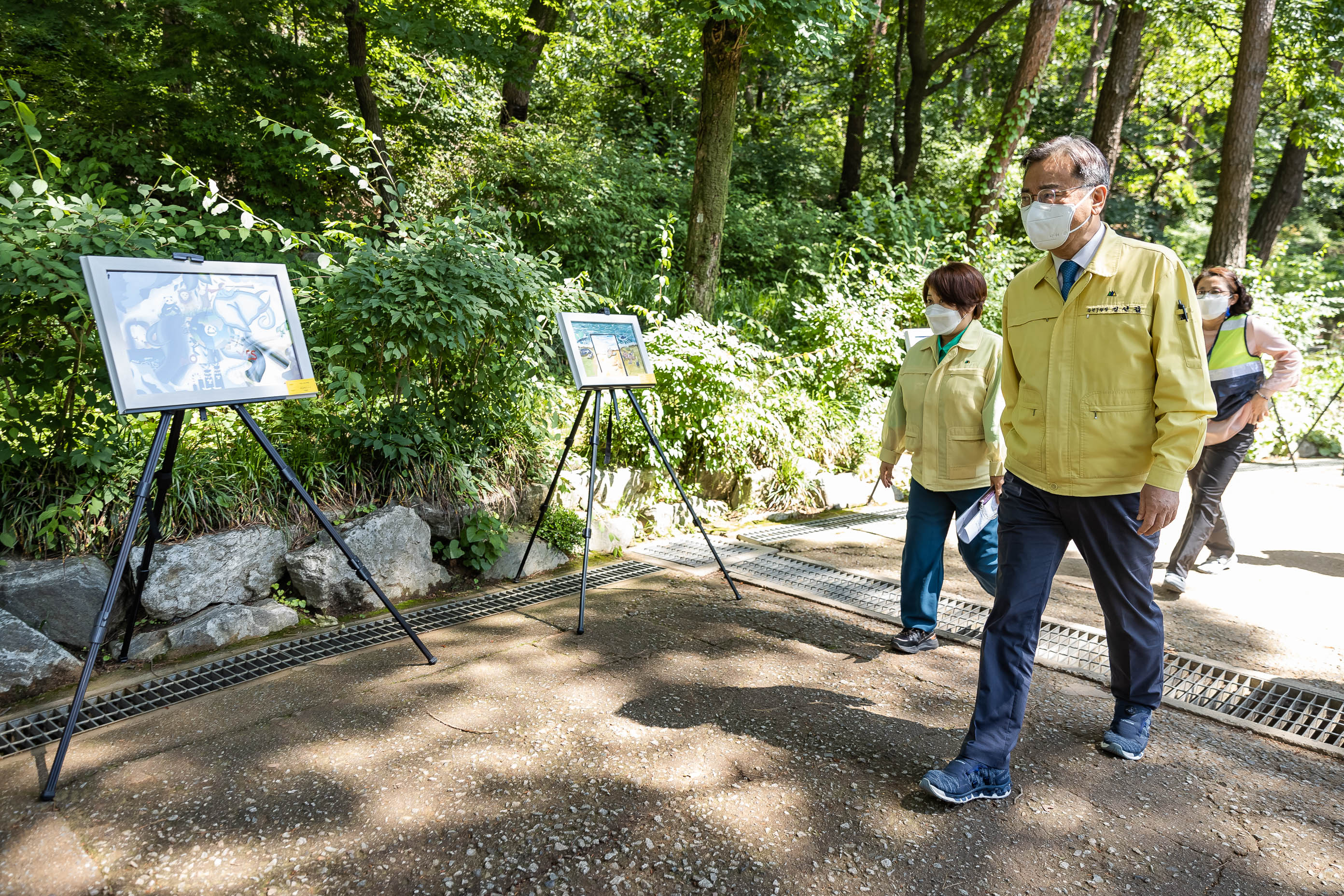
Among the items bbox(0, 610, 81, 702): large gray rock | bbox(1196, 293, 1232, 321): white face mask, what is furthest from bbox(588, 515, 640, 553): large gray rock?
bbox(1196, 293, 1232, 321): white face mask

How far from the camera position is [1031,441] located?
2918mm

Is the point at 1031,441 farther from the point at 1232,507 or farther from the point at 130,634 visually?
the point at 1232,507

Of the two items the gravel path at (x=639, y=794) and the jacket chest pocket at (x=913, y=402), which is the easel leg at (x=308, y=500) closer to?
the gravel path at (x=639, y=794)

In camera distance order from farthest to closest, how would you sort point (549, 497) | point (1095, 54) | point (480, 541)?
point (1095, 54)
point (480, 541)
point (549, 497)

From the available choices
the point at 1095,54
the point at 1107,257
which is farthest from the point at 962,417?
the point at 1095,54

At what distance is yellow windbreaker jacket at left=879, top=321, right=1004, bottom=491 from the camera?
3838 millimetres

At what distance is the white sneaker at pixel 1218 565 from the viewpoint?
18.8ft

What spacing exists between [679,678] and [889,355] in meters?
5.37

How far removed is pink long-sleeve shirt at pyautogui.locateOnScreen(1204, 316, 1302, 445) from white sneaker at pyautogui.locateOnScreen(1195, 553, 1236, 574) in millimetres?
1106

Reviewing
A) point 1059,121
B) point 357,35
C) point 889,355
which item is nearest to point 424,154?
point 357,35

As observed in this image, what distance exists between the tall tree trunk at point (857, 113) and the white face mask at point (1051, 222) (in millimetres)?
13881

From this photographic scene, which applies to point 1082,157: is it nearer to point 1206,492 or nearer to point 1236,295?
point 1236,295

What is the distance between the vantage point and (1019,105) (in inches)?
423

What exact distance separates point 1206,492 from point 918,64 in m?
12.0
